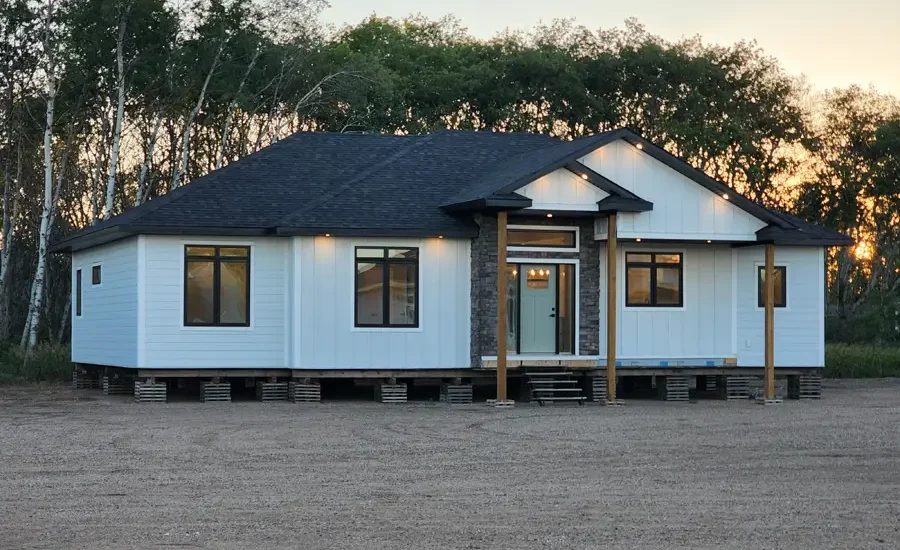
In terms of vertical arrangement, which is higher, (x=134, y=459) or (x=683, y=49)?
(x=683, y=49)

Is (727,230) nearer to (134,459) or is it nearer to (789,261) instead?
(789,261)

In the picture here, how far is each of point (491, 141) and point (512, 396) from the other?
19.4 ft

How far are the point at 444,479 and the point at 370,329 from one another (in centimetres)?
1098

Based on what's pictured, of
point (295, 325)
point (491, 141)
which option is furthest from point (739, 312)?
point (295, 325)

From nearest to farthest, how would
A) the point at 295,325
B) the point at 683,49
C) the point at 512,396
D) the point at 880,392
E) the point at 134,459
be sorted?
the point at 134,459 < the point at 295,325 < the point at 512,396 < the point at 880,392 < the point at 683,49

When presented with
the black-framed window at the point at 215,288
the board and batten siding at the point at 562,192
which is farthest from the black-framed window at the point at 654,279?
the black-framed window at the point at 215,288

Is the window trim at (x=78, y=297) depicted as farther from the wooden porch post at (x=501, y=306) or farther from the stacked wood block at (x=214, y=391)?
the wooden porch post at (x=501, y=306)

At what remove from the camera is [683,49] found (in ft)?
169

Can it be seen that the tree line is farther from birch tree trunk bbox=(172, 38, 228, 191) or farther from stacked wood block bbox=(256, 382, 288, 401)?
stacked wood block bbox=(256, 382, 288, 401)

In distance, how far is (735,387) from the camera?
86.6 feet

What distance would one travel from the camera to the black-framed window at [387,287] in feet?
80.4

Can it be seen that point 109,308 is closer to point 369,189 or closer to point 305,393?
point 305,393

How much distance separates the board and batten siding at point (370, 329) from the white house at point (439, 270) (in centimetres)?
2

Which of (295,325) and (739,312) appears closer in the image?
(295,325)
